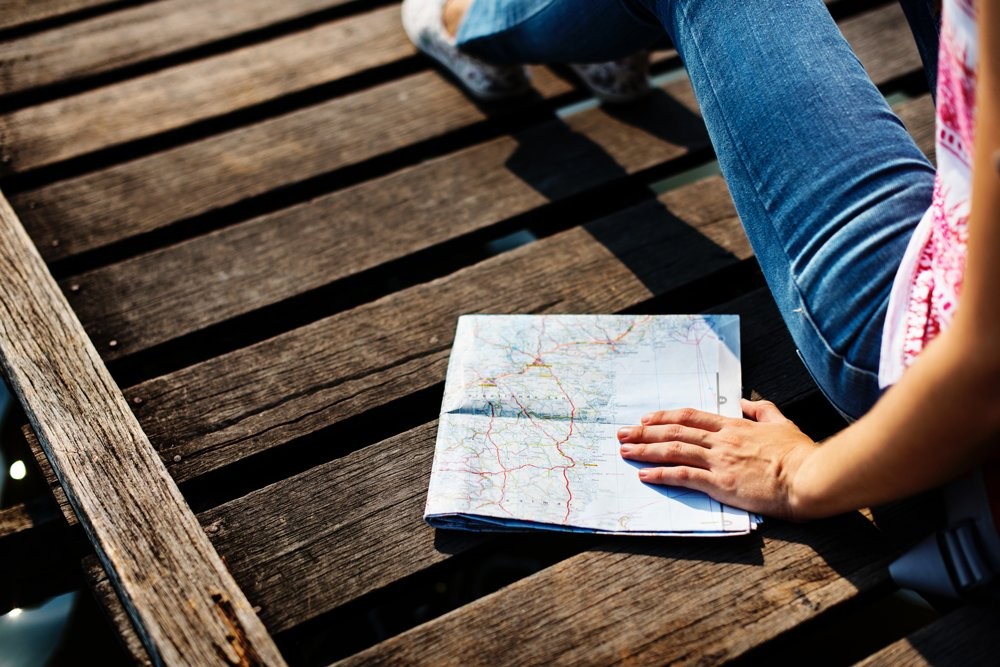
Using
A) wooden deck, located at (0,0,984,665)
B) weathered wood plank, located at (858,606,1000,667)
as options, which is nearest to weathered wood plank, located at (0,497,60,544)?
wooden deck, located at (0,0,984,665)

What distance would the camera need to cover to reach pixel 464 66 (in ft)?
5.36

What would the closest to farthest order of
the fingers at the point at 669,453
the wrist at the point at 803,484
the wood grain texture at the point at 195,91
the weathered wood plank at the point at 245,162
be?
the wrist at the point at 803,484, the fingers at the point at 669,453, the weathered wood plank at the point at 245,162, the wood grain texture at the point at 195,91

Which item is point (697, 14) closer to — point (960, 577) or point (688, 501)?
point (688, 501)

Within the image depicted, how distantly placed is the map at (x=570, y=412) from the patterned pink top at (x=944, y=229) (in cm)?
29

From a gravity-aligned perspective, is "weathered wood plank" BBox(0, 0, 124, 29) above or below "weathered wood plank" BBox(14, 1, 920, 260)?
above

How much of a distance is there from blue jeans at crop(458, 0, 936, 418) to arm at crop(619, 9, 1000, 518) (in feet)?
0.37

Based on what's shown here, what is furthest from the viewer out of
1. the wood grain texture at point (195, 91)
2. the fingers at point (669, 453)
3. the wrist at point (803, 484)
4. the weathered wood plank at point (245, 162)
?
the wood grain texture at point (195, 91)

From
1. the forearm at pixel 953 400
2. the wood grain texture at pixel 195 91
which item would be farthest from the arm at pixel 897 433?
the wood grain texture at pixel 195 91

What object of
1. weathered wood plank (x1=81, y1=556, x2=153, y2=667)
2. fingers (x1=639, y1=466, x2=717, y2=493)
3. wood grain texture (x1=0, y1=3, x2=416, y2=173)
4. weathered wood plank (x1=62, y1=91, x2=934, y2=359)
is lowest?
weathered wood plank (x1=81, y1=556, x2=153, y2=667)

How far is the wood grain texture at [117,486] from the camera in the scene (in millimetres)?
930

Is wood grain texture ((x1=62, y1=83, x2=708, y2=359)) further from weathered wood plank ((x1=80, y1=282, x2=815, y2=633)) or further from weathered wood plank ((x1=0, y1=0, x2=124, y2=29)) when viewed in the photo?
weathered wood plank ((x1=0, y1=0, x2=124, y2=29))

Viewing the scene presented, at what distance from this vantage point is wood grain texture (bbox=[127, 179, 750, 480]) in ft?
3.85

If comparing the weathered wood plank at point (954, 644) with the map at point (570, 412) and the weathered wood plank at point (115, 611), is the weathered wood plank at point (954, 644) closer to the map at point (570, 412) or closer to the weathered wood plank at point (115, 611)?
the map at point (570, 412)

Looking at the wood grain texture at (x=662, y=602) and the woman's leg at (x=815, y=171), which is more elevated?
the woman's leg at (x=815, y=171)
